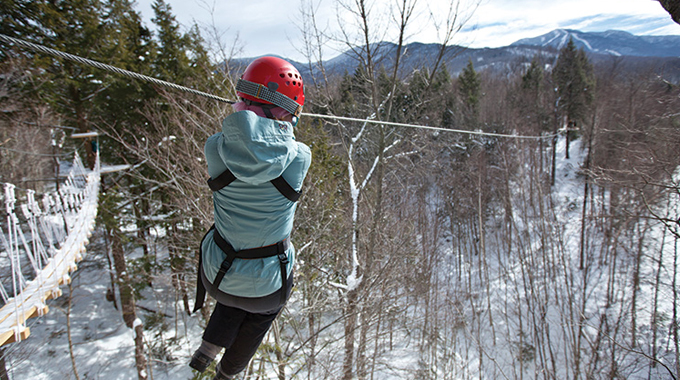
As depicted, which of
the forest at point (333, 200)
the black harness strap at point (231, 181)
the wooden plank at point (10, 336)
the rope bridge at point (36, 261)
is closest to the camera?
the black harness strap at point (231, 181)

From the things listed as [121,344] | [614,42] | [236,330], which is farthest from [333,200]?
[614,42]

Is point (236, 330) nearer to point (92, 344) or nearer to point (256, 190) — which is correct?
point (256, 190)

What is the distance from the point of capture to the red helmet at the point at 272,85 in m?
1.36

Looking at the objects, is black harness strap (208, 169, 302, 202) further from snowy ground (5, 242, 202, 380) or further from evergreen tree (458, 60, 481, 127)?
evergreen tree (458, 60, 481, 127)

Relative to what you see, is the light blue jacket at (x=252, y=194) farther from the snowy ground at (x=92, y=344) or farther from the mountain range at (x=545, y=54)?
the snowy ground at (x=92, y=344)

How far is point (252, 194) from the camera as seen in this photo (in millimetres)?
1326

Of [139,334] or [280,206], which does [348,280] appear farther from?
[280,206]

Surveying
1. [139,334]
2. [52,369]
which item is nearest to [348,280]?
[139,334]

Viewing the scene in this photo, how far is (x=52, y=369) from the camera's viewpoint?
1065cm

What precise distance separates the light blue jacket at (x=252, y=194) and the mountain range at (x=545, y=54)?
23.9ft

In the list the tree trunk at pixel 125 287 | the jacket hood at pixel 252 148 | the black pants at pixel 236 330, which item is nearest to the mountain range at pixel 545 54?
the black pants at pixel 236 330

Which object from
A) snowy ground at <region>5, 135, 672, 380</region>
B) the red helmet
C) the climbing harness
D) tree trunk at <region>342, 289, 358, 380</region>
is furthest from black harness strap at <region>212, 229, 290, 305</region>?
snowy ground at <region>5, 135, 672, 380</region>

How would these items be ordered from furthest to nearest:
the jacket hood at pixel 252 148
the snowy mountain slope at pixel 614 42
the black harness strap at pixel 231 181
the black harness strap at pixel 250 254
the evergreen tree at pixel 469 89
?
the snowy mountain slope at pixel 614 42
the evergreen tree at pixel 469 89
the black harness strap at pixel 250 254
the black harness strap at pixel 231 181
the jacket hood at pixel 252 148

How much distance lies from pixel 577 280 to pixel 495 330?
19.6 ft
